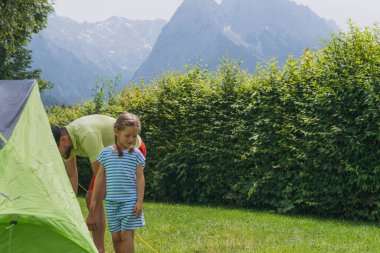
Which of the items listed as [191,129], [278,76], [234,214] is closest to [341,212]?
[234,214]

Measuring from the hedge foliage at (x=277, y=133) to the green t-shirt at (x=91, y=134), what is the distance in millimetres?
4484

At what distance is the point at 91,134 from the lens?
16.2 feet

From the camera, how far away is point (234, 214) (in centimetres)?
875

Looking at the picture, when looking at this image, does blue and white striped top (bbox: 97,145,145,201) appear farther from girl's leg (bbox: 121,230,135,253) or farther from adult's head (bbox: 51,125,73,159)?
adult's head (bbox: 51,125,73,159)

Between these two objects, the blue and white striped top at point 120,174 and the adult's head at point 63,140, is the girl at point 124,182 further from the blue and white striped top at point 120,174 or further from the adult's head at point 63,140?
the adult's head at point 63,140

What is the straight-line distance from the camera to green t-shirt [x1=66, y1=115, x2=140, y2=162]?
4926mm

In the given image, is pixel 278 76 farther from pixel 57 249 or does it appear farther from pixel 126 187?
pixel 57 249

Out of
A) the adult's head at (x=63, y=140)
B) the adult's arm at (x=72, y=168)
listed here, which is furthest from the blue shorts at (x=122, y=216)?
the adult's arm at (x=72, y=168)

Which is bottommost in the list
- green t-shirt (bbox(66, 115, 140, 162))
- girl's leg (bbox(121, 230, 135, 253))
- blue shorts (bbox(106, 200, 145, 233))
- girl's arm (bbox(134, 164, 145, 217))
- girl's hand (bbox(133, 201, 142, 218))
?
girl's leg (bbox(121, 230, 135, 253))

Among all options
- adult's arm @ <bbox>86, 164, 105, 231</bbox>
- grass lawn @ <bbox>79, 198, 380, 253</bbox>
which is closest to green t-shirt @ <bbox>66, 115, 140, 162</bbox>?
adult's arm @ <bbox>86, 164, 105, 231</bbox>

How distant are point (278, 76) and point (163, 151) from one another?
12.0 ft

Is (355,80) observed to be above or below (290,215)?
above

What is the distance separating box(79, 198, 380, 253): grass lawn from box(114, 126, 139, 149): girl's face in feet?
A: 6.44

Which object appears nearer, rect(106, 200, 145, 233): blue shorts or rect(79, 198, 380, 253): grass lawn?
rect(106, 200, 145, 233): blue shorts
